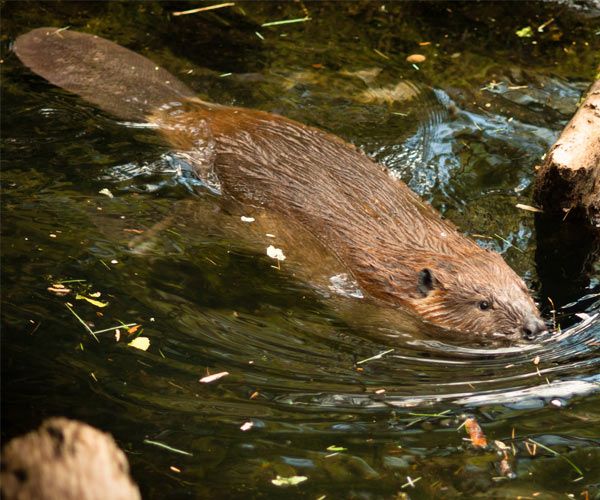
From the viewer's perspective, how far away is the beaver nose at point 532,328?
4.57 metres

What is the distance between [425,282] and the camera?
483 centimetres

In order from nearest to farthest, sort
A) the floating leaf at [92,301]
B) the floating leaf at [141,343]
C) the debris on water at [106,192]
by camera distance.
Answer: the floating leaf at [141,343]
the floating leaf at [92,301]
the debris on water at [106,192]

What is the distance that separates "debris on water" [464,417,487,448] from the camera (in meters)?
3.74

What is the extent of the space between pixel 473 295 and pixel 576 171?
3.34 feet

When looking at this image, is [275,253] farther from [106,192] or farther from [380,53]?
[380,53]

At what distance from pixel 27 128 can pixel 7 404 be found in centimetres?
274

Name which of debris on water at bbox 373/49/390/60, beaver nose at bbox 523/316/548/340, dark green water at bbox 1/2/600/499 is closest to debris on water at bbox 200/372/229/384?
dark green water at bbox 1/2/600/499

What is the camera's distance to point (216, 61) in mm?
6867

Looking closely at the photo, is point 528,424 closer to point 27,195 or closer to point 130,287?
point 130,287

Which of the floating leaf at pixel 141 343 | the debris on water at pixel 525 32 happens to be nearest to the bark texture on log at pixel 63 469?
the floating leaf at pixel 141 343

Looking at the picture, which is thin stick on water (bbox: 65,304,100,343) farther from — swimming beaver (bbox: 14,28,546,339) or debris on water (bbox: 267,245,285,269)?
swimming beaver (bbox: 14,28,546,339)

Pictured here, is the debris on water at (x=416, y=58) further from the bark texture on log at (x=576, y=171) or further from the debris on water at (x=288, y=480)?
the debris on water at (x=288, y=480)

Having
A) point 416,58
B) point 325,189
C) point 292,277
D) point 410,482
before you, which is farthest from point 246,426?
point 416,58

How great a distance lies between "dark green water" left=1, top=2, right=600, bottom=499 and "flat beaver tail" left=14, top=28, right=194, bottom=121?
19 cm
